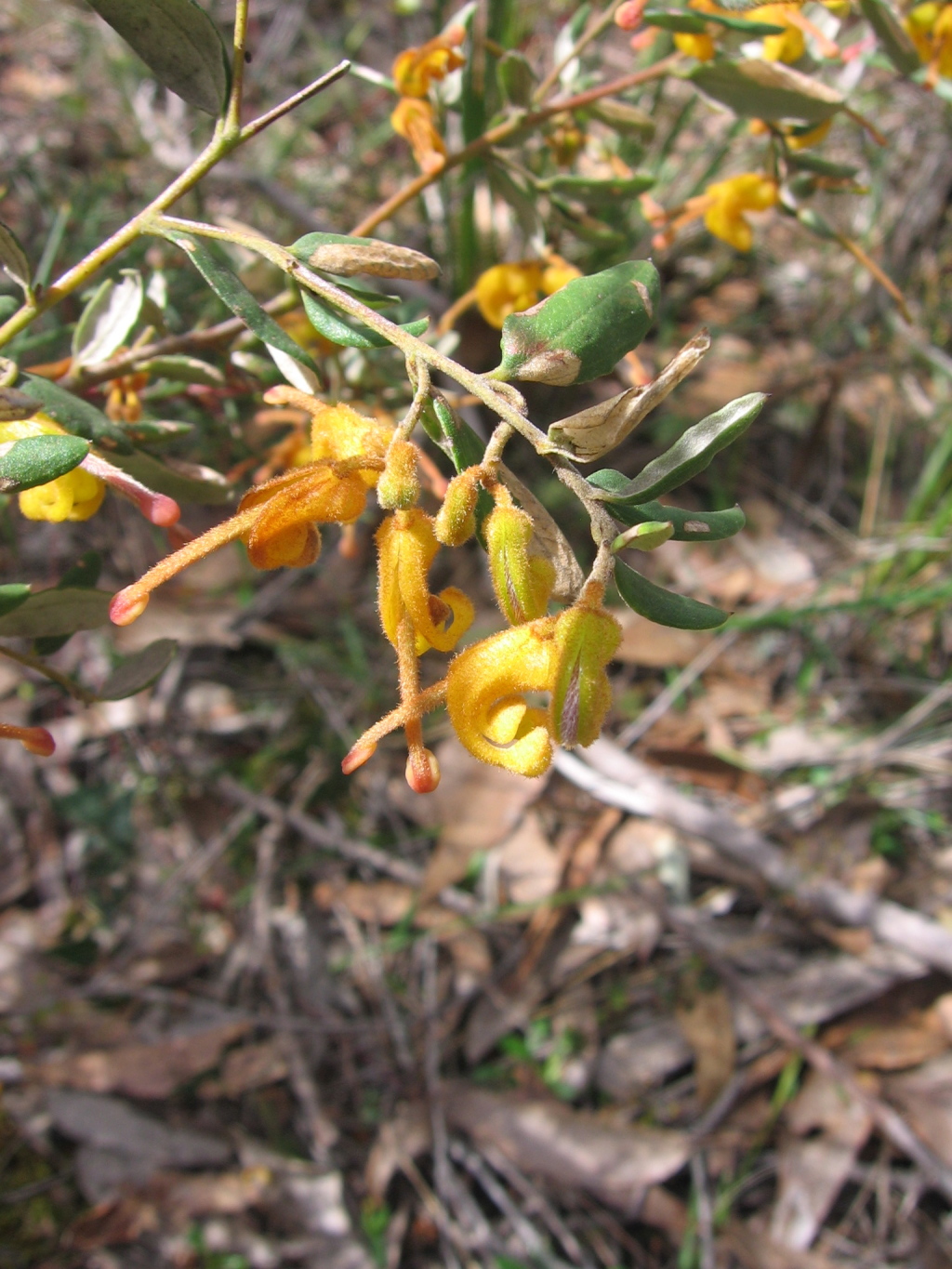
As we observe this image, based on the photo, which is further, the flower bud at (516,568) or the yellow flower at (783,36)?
the yellow flower at (783,36)

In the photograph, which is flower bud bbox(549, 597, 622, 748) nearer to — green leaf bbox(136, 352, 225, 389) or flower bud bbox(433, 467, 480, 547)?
flower bud bbox(433, 467, 480, 547)

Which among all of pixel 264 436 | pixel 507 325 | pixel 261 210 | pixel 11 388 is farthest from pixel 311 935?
pixel 261 210

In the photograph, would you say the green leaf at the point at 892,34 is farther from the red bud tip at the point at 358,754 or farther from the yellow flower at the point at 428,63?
the red bud tip at the point at 358,754

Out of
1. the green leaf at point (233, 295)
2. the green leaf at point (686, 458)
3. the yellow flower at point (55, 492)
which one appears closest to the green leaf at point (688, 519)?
the green leaf at point (686, 458)

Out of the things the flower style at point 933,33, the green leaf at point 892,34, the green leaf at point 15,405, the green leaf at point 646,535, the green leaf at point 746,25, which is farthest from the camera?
the flower style at point 933,33

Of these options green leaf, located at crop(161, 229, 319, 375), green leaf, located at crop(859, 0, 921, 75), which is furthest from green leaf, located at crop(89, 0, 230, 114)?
green leaf, located at crop(859, 0, 921, 75)

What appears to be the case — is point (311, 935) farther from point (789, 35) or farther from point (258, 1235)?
point (789, 35)

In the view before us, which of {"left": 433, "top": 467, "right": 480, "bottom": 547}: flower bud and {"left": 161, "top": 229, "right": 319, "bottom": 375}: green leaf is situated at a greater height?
{"left": 161, "top": 229, "right": 319, "bottom": 375}: green leaf

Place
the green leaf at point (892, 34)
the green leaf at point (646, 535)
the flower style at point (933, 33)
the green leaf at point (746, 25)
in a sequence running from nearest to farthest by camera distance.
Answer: the green leaf at point (646, 535) → the green leaf at point (746, 25) → the green leaf at point (892, 34) → the flower style at point (933, 33)
